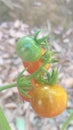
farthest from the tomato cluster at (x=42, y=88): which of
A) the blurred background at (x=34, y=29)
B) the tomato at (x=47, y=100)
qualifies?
the blurred background at (x=34, y=29)

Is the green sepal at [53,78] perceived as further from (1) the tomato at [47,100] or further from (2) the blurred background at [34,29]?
(2) the blurred background at [34,29]

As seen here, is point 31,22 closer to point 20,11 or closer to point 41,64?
point 20,11

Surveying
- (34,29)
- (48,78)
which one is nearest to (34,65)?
(48,78)

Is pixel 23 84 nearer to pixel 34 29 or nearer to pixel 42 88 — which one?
pixel 42 88

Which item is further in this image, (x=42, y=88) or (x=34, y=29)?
(x=34, y=29)

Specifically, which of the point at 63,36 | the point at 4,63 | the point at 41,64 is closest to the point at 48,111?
the point at 41,64

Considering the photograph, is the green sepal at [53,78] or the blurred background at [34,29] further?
the blurred background at [34,29]
